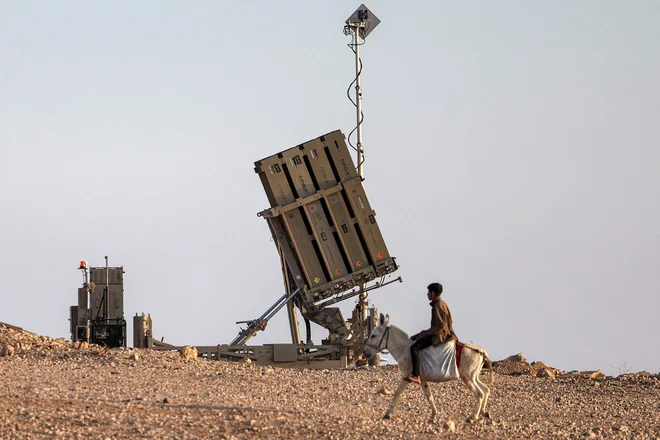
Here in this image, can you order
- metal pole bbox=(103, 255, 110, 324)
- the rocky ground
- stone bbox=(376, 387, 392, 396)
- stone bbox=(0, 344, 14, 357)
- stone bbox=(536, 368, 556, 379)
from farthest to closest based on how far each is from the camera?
metal pole bbox=(103, 255, 110, 324)
stone bbox=(536, 368, 556, 379)
stone bbox=(0, 344, 14, 357)
stone bbox=(376, 387, 392, 396)
the rocky ground

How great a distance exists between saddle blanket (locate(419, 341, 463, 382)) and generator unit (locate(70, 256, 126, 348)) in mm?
12325

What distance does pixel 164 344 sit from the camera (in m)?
27.4

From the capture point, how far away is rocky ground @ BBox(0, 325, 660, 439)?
1489cm

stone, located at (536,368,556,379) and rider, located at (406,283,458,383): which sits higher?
stone, located at (536,368,556,379)

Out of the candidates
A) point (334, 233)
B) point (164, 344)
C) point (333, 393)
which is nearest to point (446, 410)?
point (333, 393)

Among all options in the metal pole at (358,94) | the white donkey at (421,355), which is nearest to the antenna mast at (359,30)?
the metal pole at (358,94)

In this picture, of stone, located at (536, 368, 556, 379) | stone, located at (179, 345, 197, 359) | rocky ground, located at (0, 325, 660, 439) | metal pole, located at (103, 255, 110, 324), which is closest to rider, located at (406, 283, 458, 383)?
rocky ground, located at (0, 325, 660, 439)

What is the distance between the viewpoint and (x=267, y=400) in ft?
61.0

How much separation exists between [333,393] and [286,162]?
23.7 ft

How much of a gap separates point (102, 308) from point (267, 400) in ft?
32.3

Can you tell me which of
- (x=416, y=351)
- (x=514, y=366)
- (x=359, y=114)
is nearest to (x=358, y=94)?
(x=359, y=114)

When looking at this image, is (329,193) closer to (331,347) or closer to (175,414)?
(331,347)

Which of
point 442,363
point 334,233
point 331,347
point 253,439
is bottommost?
point 253,439

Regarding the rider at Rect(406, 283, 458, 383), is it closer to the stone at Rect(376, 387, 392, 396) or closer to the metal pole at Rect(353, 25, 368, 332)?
the stone at Rect(376, 387, 392, 396)
